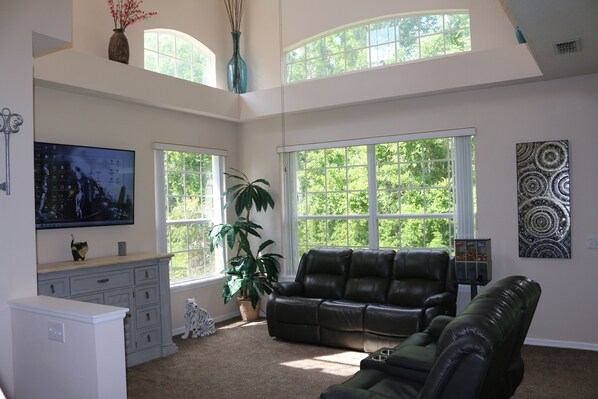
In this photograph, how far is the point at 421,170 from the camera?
5.85 meters

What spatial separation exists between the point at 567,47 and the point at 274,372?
361 cm

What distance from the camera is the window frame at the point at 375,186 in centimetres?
548

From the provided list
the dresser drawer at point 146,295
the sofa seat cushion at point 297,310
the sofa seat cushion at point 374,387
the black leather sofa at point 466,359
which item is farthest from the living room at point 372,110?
the sofa seat cushion at point 374,387

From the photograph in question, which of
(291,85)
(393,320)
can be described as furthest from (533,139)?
(291,85)

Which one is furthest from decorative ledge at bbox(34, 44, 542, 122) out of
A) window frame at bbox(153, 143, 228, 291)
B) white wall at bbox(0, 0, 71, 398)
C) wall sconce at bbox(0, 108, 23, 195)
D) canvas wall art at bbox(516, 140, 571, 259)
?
wall sconce at bbox(0, 108, 23, 195)

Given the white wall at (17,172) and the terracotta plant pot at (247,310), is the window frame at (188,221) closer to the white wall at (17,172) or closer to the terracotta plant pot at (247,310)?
the terracotta plant pot at (247,310)

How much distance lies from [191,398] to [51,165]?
2.46 m

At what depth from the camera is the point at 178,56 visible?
20.7 feet

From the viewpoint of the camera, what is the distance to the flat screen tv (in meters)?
4.62

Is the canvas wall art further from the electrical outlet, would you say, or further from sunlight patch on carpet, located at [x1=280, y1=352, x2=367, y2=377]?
the electrical outlet

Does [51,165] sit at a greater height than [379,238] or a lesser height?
greater

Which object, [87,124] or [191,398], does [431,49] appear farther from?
[191,398]

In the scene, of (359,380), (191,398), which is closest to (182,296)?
(191,398)

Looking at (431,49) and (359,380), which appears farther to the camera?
(431,49)
